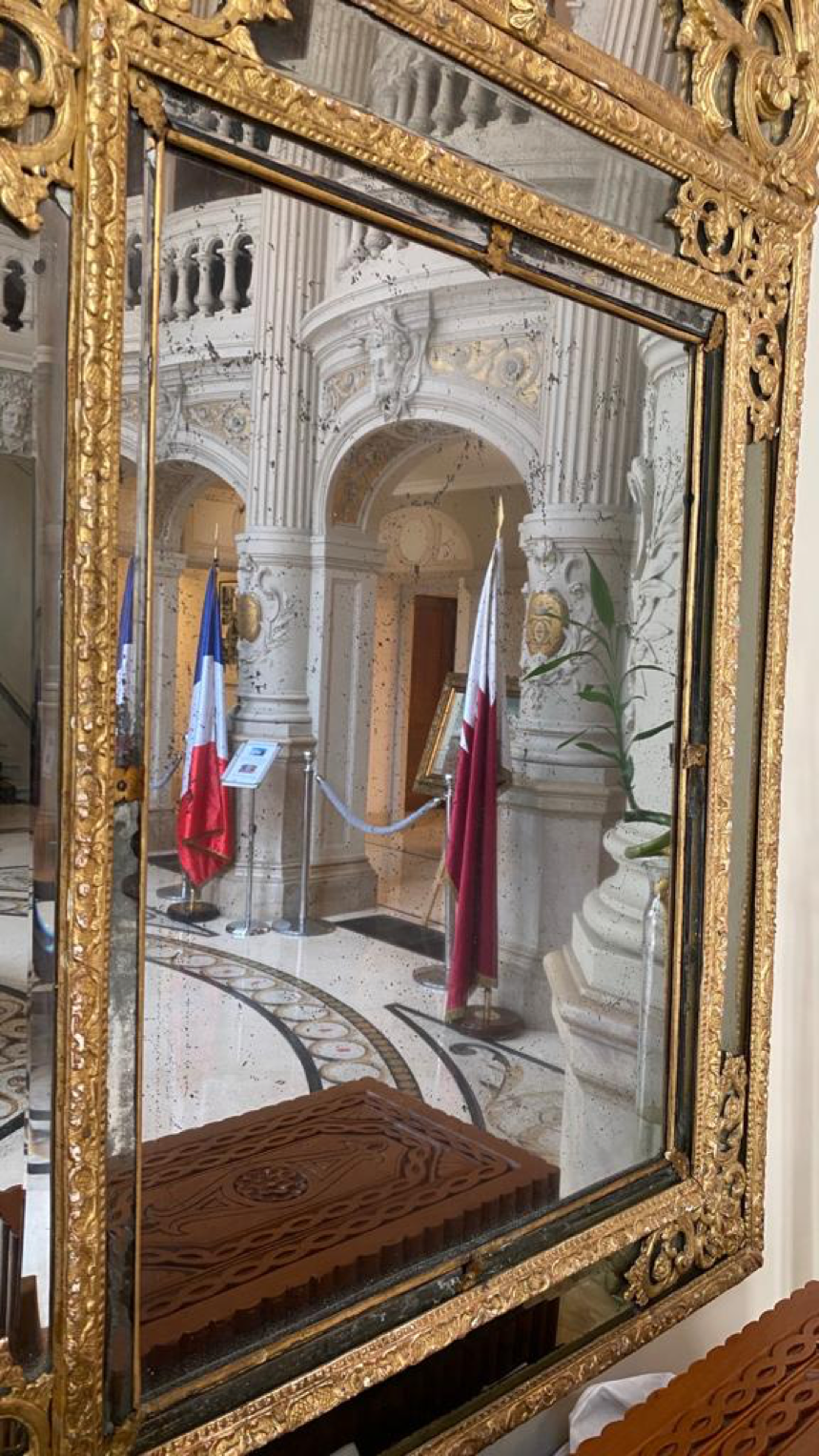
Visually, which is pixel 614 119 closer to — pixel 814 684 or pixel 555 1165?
pixel 814 684

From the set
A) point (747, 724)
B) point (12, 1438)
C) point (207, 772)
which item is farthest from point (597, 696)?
point (12, 1438)

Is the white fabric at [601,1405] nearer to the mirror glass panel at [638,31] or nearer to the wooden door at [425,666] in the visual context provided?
the wooden door at [425,666]

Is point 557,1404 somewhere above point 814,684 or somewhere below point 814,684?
below

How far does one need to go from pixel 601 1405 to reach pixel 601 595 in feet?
3.00

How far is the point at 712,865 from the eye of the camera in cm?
122

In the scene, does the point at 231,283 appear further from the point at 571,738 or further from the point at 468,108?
the point at 571,738

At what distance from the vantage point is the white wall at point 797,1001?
1450mm

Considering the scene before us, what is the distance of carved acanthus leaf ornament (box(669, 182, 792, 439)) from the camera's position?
3.71ft

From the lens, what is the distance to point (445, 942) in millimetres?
1045

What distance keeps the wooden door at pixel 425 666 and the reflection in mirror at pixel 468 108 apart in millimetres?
383

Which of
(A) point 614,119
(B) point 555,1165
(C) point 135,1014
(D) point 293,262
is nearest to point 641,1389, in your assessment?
(B) point 555,1165

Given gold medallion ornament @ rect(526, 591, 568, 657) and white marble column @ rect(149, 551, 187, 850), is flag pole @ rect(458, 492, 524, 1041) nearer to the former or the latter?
gold medallion ornament @ rect(526, 591, 568, 657)

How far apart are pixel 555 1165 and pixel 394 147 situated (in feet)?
3.16

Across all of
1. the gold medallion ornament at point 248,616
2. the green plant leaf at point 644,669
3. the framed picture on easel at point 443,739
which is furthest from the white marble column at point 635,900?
the gold medallion ornament at point 248,616
